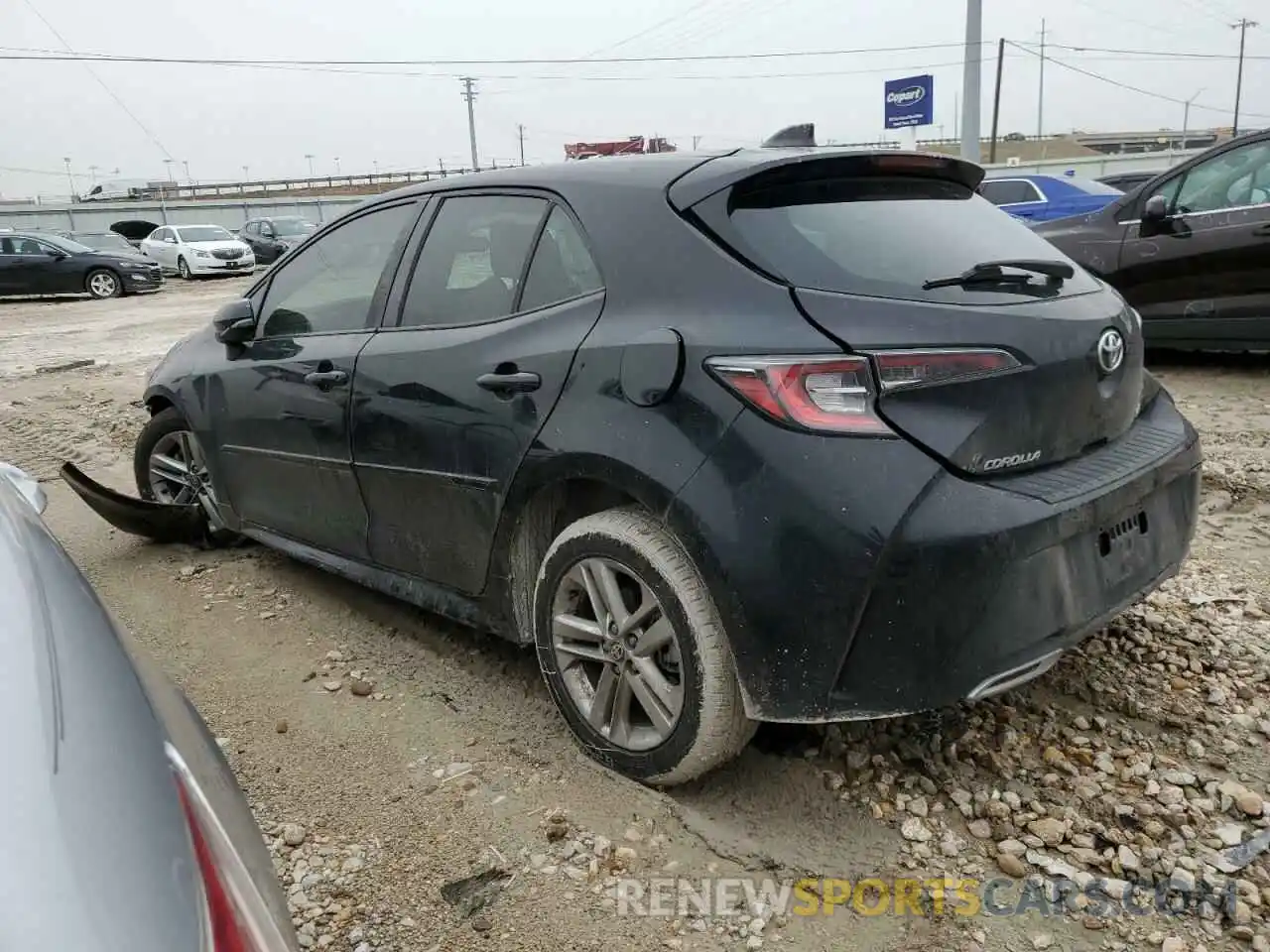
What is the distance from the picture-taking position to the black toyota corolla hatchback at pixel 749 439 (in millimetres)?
2020

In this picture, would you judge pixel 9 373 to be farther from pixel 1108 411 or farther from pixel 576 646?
pixel 1108 411

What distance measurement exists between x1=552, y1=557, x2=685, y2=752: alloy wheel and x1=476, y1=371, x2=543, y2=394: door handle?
1.59 feet

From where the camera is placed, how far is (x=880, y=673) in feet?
6.71

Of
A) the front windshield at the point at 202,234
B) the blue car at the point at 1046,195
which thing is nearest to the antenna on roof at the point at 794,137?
the blue car at the point at 1046,195

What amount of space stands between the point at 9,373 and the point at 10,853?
10.9 meters

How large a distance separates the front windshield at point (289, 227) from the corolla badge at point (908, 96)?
63.7ft

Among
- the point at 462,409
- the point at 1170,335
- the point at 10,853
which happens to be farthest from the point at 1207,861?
the point at 1170,335

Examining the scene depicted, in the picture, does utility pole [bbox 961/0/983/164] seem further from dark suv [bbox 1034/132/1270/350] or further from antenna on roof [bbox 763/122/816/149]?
antenna on roof [bbox 763/122/816/149]

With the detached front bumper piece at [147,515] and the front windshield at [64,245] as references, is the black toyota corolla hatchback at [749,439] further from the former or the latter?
the front windshield at [64,245]

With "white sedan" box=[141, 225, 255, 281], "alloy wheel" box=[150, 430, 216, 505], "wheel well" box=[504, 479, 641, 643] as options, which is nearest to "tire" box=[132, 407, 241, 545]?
"alloy wheel" box=[150, 430, 216, 505]

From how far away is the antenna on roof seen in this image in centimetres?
280

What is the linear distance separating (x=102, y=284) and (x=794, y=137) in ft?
69.6

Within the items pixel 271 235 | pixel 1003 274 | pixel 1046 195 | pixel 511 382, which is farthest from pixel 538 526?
pixel 271 235

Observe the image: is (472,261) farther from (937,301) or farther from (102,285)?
(102,285)
